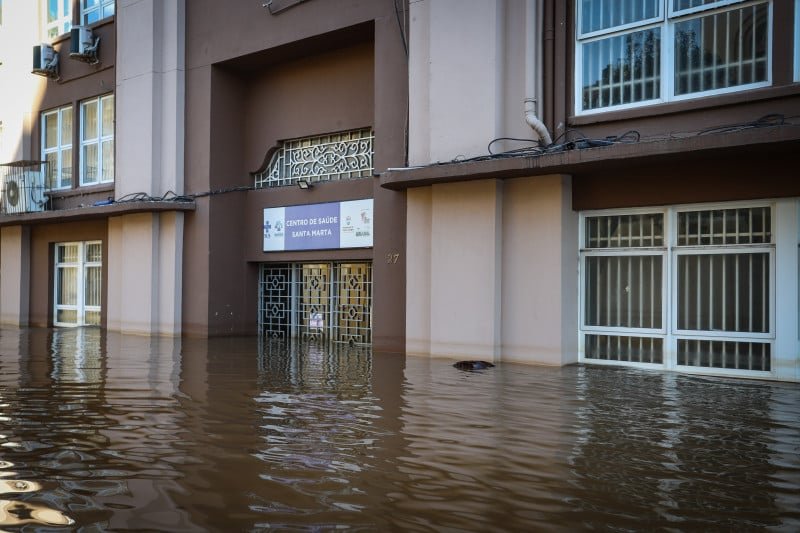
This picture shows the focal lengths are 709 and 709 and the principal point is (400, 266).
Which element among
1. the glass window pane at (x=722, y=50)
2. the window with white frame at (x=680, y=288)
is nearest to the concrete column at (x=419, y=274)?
the window with white frame at (x=680, y=288)

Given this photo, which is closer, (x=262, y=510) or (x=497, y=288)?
(x=262, y=510)

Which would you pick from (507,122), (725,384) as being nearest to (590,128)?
(507,122)

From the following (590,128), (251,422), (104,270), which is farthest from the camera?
(104,270)

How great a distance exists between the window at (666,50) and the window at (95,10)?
39.2 ft

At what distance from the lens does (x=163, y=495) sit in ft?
13.6

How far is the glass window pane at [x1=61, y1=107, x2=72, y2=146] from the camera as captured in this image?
59.9ft

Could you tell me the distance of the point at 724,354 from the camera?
902 cm

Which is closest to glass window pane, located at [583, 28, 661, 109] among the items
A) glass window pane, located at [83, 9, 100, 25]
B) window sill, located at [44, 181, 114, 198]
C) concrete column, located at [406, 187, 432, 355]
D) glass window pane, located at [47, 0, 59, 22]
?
concrete column, located at [406, 187, 432, 355]

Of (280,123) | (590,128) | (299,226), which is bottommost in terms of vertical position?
(299,226)

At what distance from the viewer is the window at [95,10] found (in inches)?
666

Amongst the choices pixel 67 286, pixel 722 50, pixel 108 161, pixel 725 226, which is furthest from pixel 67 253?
pixel 722 50

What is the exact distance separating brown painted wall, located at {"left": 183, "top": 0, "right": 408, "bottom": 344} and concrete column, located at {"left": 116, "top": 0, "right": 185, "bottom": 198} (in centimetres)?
27

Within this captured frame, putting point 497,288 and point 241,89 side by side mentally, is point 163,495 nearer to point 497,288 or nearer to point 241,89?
point 497,288

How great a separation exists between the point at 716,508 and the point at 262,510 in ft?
8.29
